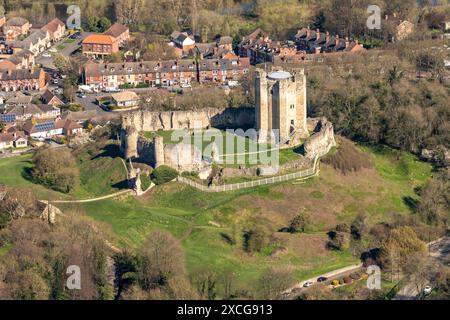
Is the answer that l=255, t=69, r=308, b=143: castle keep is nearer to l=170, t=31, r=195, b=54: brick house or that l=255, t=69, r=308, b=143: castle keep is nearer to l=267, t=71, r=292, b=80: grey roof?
l=267, t=71, r=292, b=80: grey roof

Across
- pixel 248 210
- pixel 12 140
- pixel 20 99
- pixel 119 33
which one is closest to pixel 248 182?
pixel 248 210

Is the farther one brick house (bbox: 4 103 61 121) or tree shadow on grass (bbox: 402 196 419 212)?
brick house (bbox: 4 103 61 121)

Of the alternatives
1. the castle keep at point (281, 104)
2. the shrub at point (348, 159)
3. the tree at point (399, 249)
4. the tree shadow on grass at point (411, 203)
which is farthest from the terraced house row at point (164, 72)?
the tree at point (399, 249)

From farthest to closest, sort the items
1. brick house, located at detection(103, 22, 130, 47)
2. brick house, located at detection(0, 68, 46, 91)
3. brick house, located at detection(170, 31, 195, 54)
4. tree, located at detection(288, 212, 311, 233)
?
brick house, located at detection(103, 22, 130, 47) → brick house, located at detection(170, 31, 195, 54) → brick house, located at detection(0, 68, 46, 91) → tree, located at detection(288, 212, 311, 233)

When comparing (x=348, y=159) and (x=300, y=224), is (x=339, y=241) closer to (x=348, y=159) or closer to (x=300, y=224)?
(x=300, y=224)

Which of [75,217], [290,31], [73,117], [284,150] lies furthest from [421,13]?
[75,217]
